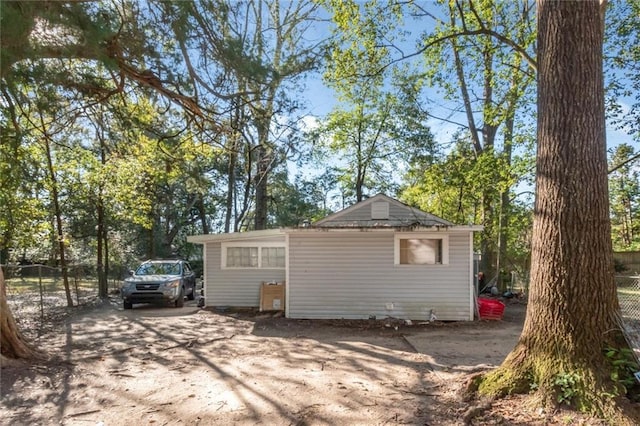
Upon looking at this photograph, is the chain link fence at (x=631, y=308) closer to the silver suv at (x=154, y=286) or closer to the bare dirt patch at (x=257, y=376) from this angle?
the bare dirt patch at (x=257, y=376)

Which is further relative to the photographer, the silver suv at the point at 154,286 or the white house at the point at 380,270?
the silver suv at the point at 154,286

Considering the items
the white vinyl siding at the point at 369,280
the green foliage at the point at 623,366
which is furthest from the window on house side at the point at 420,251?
the green foliage at the point at 623,366

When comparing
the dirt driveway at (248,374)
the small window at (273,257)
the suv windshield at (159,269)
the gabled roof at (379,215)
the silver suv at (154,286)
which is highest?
the gabled roof at (379,215)

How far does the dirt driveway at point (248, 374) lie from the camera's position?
3736mm

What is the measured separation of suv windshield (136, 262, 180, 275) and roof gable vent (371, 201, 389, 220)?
20.6 ft

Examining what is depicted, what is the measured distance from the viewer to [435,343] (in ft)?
23.0

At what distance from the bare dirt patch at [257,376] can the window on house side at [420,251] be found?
1.65 metres

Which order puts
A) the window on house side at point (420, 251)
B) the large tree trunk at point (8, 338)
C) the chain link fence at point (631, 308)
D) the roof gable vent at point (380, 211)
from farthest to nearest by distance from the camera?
1. the roof gable vent at point (380, 211)
2. the window on house side at point (420, 251)
3. the large tree trunk at point (8, 338)
4. the chain link fence at point (631, 308)

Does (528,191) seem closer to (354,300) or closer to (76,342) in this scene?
(354,300)

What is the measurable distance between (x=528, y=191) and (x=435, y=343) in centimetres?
1011

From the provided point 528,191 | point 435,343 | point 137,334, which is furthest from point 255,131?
point 528,191

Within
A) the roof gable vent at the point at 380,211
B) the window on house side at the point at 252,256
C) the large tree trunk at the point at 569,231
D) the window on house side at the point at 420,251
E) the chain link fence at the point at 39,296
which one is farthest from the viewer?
the window on house side at the point at 252,256

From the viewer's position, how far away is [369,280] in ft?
31.5

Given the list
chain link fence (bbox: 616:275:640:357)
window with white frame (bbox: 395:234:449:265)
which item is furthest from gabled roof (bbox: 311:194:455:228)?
chain link fence (bbox: 616:275:640:357)
